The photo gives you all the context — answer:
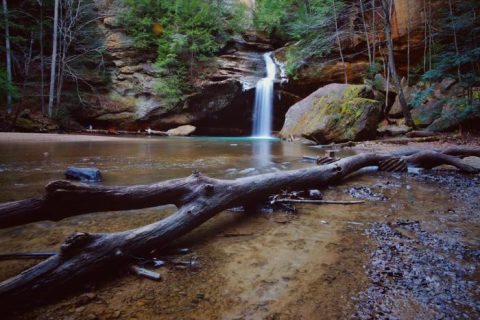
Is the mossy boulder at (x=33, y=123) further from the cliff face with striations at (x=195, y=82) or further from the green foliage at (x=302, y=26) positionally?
the green foliage at (x=302, y=26)

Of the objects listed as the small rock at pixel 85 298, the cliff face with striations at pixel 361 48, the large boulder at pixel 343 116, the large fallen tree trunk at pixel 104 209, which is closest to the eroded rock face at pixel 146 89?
the cliff face with striations at pixel 361 48

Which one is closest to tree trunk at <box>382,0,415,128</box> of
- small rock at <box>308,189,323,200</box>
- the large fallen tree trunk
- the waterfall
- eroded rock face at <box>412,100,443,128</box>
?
eroded rock face at <box>412,100,443,128</box>

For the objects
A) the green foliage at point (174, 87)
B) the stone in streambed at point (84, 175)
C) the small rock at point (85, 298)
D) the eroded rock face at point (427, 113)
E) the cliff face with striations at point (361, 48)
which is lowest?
the small rock at point (85, 298)

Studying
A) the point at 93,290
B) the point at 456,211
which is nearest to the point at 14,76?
the point at 93,290

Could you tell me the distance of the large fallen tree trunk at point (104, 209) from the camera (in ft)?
4.61

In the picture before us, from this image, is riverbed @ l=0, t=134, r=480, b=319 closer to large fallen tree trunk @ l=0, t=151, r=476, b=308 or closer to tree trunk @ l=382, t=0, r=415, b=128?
large fallen tree trunk @ l=0, t=151, r=476, b=308

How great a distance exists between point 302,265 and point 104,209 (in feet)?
4.73

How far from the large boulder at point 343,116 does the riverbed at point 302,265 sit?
24.0ft

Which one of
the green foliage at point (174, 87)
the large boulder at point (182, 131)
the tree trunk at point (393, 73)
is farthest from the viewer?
the large boulder at point (182, 131)

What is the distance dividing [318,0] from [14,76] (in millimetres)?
18938

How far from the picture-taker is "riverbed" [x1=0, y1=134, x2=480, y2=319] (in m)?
1.42

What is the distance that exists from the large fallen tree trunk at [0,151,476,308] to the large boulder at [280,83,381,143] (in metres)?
8.77

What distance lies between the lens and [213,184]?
246 centimetres

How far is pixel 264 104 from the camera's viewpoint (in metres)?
18.3
